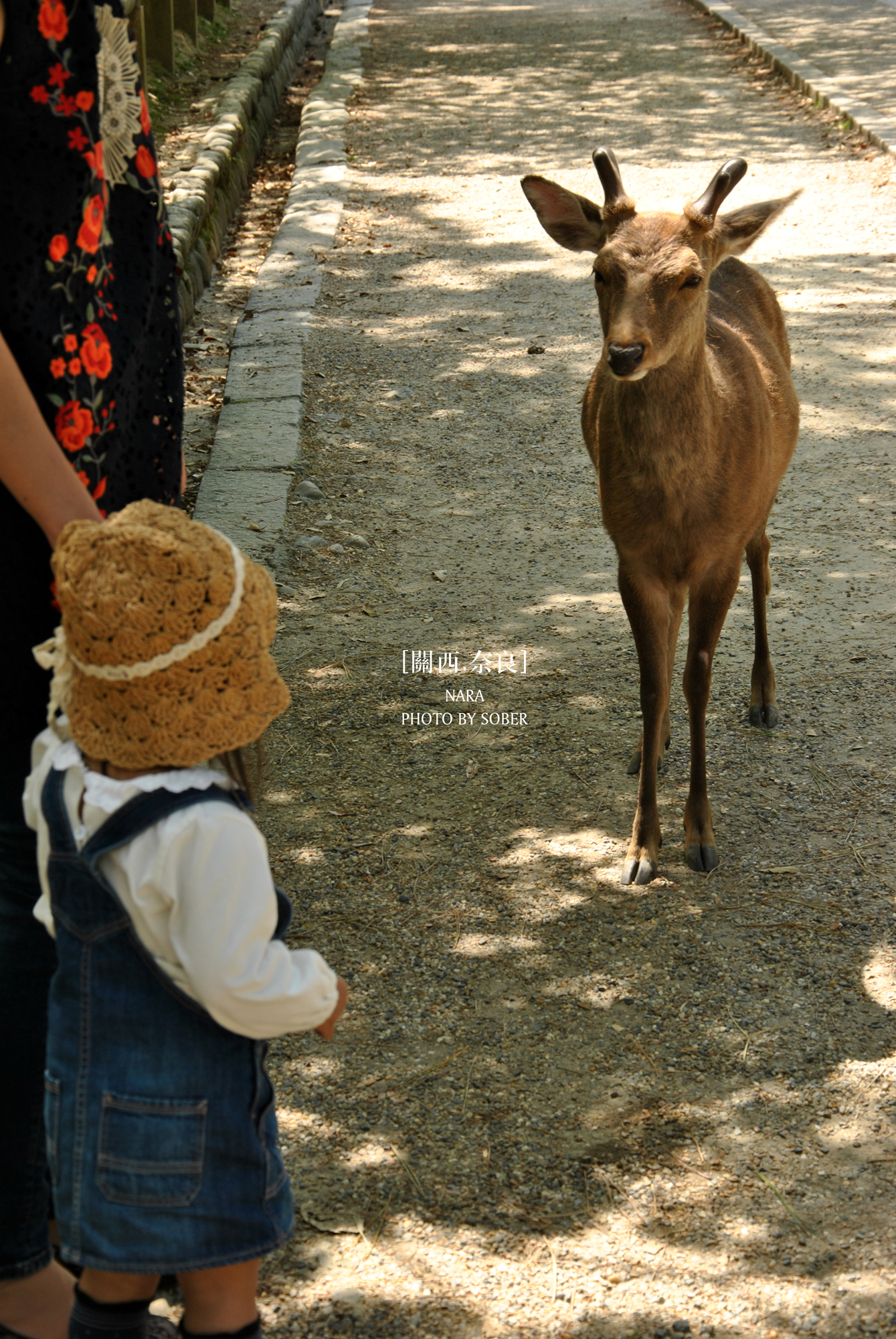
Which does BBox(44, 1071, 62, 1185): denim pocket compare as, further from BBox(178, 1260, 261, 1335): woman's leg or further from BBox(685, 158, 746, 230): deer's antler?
BBox(685, 158, 746, 230): deer's antler

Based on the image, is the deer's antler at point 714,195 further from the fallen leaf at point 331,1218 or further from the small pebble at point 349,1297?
the small pebble at point 349,1297

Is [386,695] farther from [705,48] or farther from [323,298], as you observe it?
[705,48]

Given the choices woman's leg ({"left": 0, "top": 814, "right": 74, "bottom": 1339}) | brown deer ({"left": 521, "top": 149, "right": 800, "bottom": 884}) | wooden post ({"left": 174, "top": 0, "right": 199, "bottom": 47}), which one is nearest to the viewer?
woman's leg ({"left": 0, "top": 814, "right": 74, "bottom": 1339})

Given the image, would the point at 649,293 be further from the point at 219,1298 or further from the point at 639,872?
the point at 219,1298

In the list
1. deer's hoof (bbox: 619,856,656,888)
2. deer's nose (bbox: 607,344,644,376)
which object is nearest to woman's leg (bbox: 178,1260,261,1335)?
deer's hoof (bbox: 619,856,656,888)

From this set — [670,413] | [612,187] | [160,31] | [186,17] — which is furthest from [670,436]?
[186,17]

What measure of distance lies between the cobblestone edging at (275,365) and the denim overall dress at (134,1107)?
3.29 meters

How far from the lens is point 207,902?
4.83ft

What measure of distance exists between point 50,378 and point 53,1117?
947mm

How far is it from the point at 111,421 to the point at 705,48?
12.9 meters

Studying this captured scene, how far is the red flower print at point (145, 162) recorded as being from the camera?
1845 millimetres

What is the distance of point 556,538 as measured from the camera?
16.7 ft

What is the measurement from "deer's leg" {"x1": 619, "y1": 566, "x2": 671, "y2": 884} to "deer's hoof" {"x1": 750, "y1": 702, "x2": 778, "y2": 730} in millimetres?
641

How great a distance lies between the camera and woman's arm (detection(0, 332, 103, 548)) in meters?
1.52
